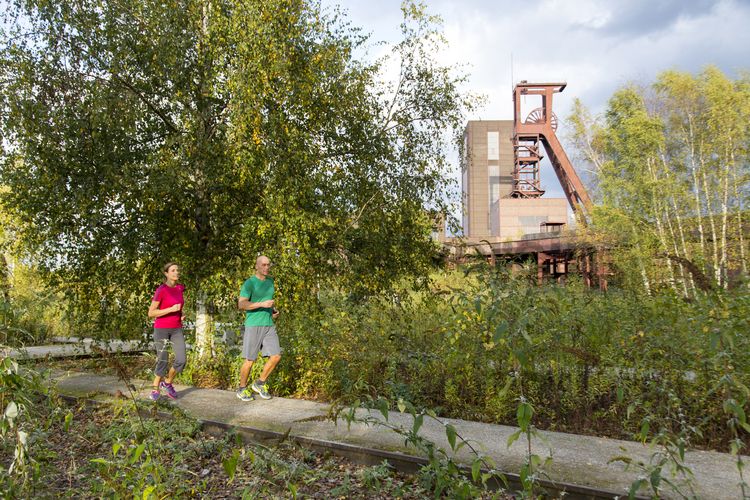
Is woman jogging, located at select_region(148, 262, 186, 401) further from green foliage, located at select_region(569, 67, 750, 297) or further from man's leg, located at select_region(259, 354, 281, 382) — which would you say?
green foliage, located at select_region(569, 67, 750, 297)

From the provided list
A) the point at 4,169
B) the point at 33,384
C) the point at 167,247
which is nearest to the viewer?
the point at 33,384

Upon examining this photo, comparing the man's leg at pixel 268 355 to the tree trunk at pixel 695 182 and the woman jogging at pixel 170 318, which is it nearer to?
the woman jogging at pixel 170 318

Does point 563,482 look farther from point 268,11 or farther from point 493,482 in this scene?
point 268,11

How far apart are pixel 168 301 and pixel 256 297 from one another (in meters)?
1.14

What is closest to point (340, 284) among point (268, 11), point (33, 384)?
point (268, 11)

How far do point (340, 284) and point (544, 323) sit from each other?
11.7ft

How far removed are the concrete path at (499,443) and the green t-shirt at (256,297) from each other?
3.25ft

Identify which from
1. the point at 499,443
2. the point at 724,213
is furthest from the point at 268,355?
the point at 724,213

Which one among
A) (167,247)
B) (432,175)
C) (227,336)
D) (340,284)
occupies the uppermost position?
(432,175)

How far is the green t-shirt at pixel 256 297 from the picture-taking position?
673cm

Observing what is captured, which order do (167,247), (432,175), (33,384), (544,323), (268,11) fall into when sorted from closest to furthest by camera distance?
(33,384) < (544,323) < (268,11) < (167,247) < (432,175)

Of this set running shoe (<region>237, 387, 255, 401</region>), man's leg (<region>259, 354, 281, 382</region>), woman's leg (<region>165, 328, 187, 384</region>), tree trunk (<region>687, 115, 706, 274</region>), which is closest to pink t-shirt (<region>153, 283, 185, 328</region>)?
woman's leg (<region>165, 328, 187, 384</region>)

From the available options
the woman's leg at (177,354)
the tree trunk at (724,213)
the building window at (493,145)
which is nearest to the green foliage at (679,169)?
the tree trunk at (724,213)

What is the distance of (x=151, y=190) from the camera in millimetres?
7672
